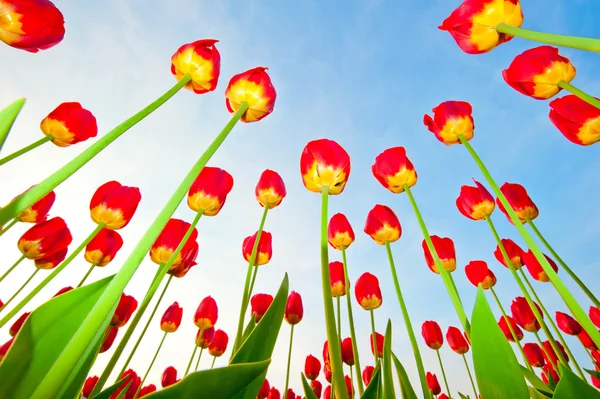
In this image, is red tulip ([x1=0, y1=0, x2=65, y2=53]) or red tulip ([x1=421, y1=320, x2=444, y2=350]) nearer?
red tulip ([x1=0, y1=0, x2=65, y2=53])

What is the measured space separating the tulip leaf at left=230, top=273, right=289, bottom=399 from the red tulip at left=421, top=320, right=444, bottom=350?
221 centimetres

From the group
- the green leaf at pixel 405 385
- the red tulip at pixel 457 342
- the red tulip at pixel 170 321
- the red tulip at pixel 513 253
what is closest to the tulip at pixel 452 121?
the green leaf at pixel 405 385

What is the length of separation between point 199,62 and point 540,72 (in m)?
0.97

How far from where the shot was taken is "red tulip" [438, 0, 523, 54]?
841 mm

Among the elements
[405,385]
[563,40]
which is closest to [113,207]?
[405,385]

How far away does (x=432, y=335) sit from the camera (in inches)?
100

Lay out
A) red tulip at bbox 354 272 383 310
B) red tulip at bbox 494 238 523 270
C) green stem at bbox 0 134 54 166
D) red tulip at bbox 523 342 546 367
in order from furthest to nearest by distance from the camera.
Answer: red tulip at bbox 523 342 546 367, red tulip at bbox 354 272 383 310, red tulip at bbox 494 238 523 270, green stem at bbox 0 134 54 166

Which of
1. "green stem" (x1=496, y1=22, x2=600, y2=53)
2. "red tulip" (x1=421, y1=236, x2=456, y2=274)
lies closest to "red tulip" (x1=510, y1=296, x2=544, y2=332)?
"red tulip" (x1=421, y1=236, x2=456, y2=274)

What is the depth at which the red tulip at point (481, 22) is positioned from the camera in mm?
841

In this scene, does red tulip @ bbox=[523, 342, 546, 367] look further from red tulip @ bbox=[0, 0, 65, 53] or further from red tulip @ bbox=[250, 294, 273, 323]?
red tulip @ bbox=[0, 0, 65, 53]

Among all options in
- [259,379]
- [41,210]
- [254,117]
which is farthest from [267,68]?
[41,210]

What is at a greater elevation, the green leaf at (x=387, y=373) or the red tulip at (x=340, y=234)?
the red tulip at (x=340, y=234)

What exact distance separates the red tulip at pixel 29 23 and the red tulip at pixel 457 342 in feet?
9.40

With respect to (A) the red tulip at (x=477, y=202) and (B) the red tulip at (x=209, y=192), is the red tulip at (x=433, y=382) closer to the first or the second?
(A) the red tulip at (x=477, y=202)
